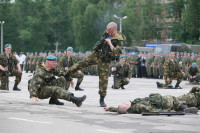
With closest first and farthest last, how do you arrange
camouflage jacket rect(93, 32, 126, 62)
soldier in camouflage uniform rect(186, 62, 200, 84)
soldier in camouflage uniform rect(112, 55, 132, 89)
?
camouflage jacket rect(93, 32, 126, 62) < soldier in camouflage uniform rect(112, 55, 132, 89) < soldier in camouflage uniform rect(186, 62, 200, 84)

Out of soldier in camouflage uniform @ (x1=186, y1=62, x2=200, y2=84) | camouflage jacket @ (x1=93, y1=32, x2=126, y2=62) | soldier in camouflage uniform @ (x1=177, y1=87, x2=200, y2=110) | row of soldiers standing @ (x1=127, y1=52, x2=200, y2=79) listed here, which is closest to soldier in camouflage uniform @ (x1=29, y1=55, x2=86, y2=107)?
camouflage jacket @ (x1=93, y1=32, x2=126, y2=62)

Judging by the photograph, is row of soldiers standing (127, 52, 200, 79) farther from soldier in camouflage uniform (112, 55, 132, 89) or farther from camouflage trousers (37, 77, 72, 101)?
camouflage trousers (37, 77, 72, 101)

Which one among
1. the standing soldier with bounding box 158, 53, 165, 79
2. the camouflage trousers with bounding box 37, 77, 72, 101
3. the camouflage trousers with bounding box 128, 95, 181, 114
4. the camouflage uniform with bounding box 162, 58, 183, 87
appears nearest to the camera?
the camouflage trousers with bounding box 128, 95, 181, 114

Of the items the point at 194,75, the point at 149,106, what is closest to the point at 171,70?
the point at 194,75

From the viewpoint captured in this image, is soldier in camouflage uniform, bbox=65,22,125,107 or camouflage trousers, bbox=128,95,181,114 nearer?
camouflage trousers, bbox=128,95,181,114

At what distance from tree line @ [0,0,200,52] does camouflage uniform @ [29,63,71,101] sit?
166 feet

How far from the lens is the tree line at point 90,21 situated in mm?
67312

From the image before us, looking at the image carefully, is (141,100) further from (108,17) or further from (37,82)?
(108,17)

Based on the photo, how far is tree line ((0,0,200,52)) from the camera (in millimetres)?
67312

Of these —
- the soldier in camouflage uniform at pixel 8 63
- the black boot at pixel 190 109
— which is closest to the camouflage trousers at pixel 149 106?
the black boot at pixel 190 109

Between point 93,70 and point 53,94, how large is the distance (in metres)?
29.8

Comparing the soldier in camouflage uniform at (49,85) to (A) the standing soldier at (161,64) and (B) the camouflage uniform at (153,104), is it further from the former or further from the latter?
(A) the standing soldier at (161,64)

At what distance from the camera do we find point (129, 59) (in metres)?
37.3

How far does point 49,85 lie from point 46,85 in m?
0.09
